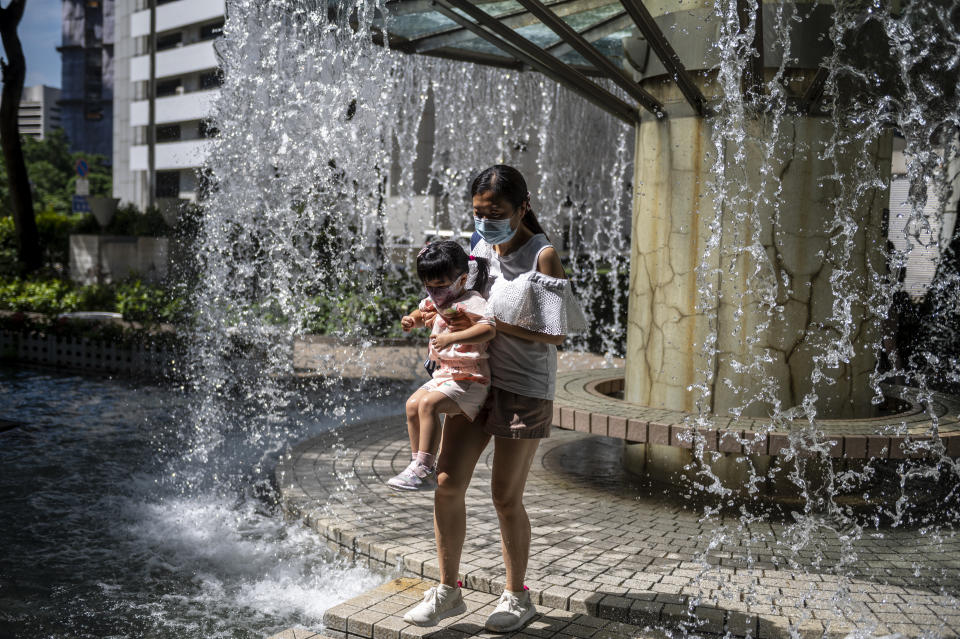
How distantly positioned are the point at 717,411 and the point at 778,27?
2.28 m

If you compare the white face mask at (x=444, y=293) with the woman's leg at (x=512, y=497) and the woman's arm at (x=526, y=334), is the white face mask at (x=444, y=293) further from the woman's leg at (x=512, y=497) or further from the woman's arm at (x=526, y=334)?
the woman's leg at (x=512, y=497)

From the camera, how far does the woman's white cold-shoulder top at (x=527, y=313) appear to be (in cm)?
322

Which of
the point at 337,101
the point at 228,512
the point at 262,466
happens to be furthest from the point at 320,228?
the point at 228,512

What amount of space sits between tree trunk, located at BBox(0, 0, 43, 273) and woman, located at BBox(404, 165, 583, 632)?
1695 centimetres

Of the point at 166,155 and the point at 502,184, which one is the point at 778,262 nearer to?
the point at 502,184

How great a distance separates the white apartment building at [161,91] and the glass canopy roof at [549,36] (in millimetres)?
55332

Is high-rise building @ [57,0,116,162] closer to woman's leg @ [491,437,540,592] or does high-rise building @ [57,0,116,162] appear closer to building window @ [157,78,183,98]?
building window @ [157,78,183,98]

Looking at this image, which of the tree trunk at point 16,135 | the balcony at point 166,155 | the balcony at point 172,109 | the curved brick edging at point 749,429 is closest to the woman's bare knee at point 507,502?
the curved brick edging at point 749,429

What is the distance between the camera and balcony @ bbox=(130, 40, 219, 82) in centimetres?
6000

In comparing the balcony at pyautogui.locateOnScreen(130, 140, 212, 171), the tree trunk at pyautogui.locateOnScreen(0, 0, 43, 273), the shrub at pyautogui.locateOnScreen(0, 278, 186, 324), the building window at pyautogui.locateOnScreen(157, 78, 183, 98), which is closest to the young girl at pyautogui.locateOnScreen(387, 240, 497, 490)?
the shrub at pyautogui.locateOnScreen(0, 278, 186, 324)

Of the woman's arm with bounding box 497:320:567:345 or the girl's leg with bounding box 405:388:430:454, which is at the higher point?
the woman's arm with bounding box 497:320:567:345

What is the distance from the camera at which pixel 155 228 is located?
2369 centimetres

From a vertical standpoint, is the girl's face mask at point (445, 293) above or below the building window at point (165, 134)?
below

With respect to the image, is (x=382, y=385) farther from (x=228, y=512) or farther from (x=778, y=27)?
(x=778, y=27)
